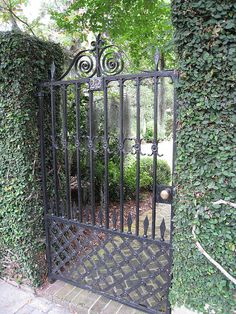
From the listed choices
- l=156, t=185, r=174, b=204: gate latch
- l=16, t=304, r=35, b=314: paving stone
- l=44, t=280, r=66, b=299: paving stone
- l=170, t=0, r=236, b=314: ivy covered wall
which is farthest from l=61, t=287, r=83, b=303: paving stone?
l=156, t=185, r=174, b=204: gate latch

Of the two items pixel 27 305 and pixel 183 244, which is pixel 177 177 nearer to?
pixel 183 244

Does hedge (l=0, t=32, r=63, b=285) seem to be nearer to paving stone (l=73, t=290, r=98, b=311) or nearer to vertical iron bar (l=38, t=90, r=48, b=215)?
vertical iron bar (l=38, t=90, r=48, b=215)

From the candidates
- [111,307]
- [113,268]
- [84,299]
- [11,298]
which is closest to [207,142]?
[113,268]

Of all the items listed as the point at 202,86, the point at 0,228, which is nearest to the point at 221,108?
the point at 202,86

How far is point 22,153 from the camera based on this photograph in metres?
2.25

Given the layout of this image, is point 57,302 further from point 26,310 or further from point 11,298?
point 11,298

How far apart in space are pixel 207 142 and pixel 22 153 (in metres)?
1.66

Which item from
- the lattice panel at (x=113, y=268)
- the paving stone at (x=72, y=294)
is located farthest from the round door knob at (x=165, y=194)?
the paving stone at (x=72, y=294)

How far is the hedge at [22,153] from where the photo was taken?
216cm

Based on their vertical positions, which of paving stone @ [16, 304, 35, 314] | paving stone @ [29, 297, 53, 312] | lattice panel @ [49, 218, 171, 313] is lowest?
paving stone @ [16, 304, 35, 314]

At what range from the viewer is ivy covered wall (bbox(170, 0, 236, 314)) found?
54.5 inches

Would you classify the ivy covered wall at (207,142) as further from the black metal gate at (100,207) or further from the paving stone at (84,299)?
the paving stone at (84,299)

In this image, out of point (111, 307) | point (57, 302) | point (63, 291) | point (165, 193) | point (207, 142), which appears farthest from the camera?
point (63, 291)

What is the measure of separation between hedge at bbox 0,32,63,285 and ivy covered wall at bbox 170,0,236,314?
1.38 meters
